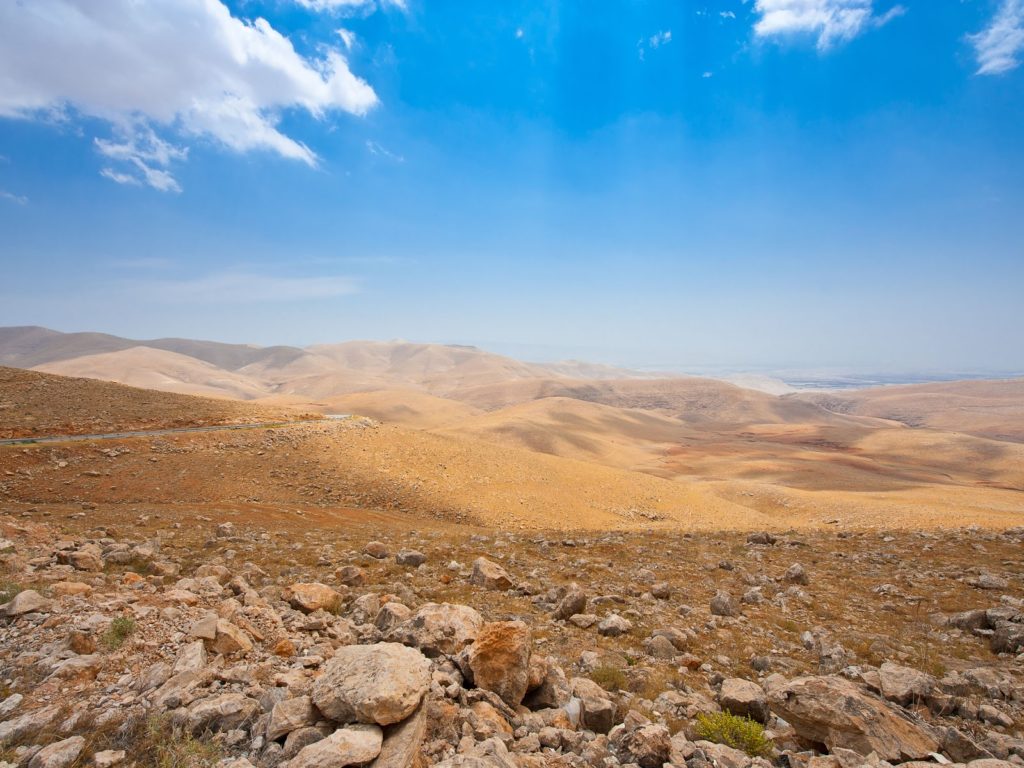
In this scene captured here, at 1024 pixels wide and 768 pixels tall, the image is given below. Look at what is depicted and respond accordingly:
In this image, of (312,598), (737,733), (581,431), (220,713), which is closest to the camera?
(220,713)

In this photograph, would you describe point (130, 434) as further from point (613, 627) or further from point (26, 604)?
point (613, 627)

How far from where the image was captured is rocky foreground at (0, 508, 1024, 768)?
425cm

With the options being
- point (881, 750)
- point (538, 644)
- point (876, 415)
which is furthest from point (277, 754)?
point (876, 415)

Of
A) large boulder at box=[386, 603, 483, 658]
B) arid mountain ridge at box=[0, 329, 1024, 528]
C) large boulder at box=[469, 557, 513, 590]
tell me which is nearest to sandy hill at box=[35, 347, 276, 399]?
arid mountain ridge at box=[0, 329, 1024, 528]

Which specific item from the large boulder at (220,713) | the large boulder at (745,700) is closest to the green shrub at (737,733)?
the large boulder at (745,700)

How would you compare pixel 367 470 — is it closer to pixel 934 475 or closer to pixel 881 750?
pixel 881 750

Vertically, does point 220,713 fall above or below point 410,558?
above

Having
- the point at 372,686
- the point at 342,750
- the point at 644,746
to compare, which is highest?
the point at 372,686

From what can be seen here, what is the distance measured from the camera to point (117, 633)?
220 inches

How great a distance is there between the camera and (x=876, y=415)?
6816 inches

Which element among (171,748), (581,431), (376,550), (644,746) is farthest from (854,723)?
(581,431)

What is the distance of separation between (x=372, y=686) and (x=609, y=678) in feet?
11.9

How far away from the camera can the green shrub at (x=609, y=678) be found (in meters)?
6.35

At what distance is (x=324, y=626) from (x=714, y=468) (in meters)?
54.6
